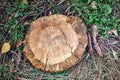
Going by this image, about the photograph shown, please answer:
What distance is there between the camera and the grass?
250 centimetres

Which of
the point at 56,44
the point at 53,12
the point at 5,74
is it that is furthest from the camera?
the point at 53,12

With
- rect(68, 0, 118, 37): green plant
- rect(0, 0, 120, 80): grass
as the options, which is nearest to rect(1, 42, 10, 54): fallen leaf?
rect(0, 0, 120, 80): grass

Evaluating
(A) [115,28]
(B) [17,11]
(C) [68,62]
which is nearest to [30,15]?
(B) [17,11]

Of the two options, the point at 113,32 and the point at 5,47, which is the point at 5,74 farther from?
the point at 113,32

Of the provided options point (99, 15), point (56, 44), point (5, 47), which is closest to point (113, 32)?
point (99, 15)

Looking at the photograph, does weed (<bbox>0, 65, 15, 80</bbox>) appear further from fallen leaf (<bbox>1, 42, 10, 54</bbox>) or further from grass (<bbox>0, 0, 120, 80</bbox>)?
fallen leaf (<bbox>1, 42, 10, 54</bbox>)

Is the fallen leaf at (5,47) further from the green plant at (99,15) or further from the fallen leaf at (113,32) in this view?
the fallen leaf at (113,32)

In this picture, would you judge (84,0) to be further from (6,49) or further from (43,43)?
(6,49)

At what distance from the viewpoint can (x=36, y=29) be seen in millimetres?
2490

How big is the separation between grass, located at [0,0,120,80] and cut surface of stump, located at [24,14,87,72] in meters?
0.12

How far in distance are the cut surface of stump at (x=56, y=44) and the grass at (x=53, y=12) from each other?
0.12 meters

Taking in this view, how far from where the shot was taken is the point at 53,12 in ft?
8.93

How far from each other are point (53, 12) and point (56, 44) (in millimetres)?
442

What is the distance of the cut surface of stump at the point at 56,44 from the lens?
241 centimetres
